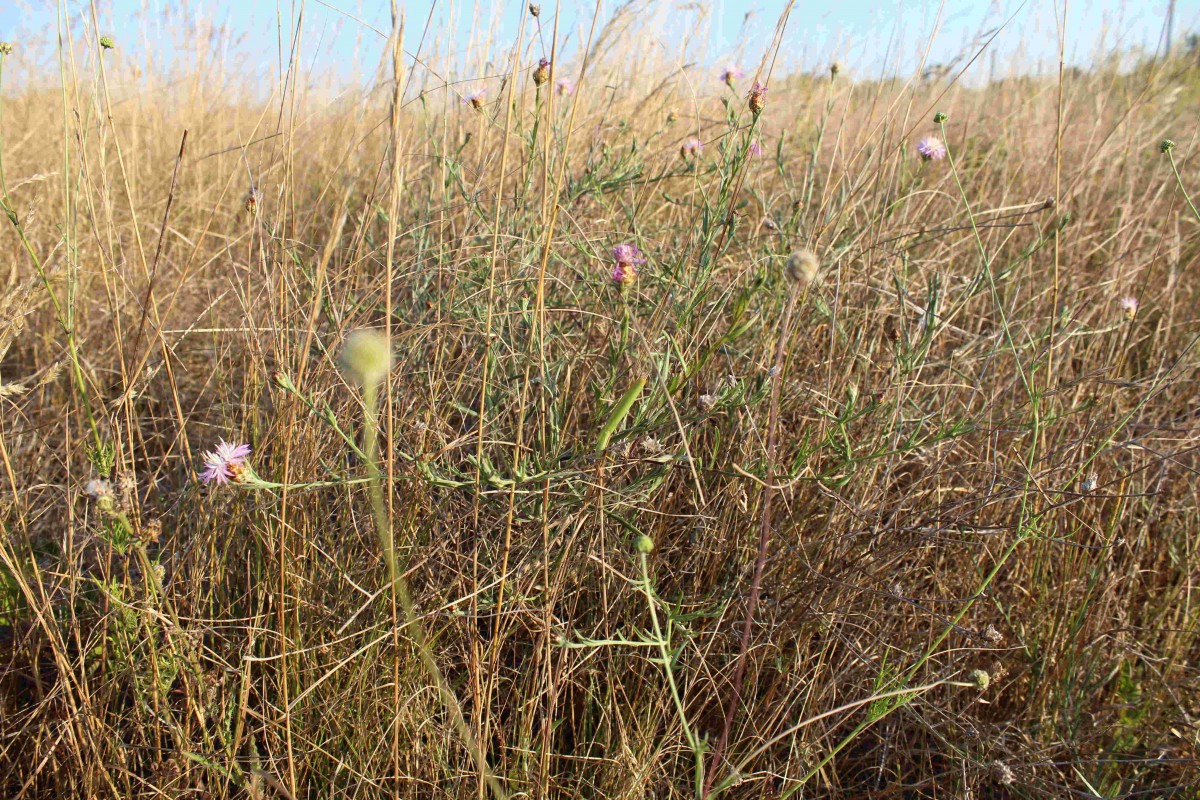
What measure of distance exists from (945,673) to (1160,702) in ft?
1.20

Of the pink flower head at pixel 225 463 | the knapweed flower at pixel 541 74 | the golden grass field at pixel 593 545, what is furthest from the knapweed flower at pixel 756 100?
the pink flower head at pixel 225 463

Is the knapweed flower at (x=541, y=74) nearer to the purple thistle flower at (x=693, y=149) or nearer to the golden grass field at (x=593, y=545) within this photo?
the golden grass field at (x=593, y=545)

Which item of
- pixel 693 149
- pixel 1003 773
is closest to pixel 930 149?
pixel 693 149

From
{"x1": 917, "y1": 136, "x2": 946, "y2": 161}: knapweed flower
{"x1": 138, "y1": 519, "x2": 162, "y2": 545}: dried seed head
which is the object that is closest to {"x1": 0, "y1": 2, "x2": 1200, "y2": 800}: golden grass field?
{"x1": 138, "y1": 519, "x2": 162, "y2": 545}: dried seed head

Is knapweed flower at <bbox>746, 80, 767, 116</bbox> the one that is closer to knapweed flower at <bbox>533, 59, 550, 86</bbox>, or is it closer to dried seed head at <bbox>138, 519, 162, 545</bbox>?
knapweed flower at <bbox>533, 59, 550, 86</bbox>

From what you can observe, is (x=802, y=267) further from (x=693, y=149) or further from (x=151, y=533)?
(x=693, y=149)

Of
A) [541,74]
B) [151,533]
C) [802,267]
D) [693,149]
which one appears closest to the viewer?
[802,267]

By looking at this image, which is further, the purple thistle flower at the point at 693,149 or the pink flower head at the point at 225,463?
the purple thistle flower at the point at 693,149

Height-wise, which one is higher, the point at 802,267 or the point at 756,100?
the point at 756,100

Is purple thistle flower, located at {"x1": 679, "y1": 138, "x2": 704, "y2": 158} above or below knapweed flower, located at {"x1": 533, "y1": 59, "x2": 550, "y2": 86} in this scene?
below

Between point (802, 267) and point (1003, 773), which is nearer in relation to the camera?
point (802, 267)

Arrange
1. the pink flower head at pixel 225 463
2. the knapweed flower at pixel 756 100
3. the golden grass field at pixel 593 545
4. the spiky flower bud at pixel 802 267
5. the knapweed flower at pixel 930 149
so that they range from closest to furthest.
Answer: the spiky flower bud at pixel 802 267 → the pink flower head at pixel 225 463 → the golden grass field at pixel 593 545 → the knapweed flower at pixel 756 100 → the knapweed flower at pixel 930 149

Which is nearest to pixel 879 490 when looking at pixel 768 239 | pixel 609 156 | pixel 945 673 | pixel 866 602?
pixel 866 602

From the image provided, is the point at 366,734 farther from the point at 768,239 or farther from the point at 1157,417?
the point at 1157,417
